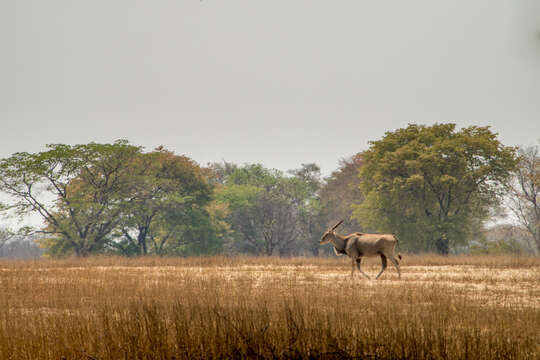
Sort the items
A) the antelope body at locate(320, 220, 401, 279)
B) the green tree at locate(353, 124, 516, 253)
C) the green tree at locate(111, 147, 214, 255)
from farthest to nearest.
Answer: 1. the green tree at locate(111, 147, 214, 255)
2. the green tree at locate(353, 124, 516, 253)
3. the antelope body at locate(320, 220, 401, 279)

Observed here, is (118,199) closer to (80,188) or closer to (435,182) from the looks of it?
(80,188)

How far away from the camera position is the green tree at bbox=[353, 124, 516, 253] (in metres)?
37.5

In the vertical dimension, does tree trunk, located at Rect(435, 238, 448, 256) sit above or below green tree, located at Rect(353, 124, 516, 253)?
below

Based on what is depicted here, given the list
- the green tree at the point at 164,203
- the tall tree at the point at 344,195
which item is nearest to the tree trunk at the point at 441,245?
the tall tree at the point at 344,195

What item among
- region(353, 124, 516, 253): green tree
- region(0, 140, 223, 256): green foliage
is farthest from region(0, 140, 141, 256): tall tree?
region(353, 124, 516, 253): green tree

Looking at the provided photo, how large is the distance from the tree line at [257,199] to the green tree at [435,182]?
8 cm

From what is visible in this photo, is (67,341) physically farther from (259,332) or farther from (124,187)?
(124,187)

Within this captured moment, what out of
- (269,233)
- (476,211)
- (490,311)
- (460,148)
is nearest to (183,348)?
(490,311)

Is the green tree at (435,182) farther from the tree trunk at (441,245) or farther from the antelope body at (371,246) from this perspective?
the antelope body at (371,246)

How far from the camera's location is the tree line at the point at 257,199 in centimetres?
3819

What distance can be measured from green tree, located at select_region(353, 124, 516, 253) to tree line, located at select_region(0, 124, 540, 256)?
0.26 feet

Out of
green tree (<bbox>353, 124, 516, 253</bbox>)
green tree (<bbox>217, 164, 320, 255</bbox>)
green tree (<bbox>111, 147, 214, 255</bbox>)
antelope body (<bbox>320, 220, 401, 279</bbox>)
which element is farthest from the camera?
green tree (<bbox>217, 164, 320, 255</bbox>)

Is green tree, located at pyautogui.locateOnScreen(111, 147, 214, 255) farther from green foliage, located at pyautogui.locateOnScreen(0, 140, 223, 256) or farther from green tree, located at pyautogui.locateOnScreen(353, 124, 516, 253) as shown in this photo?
green tree, located at pyautogui.locateOnScreen(353, 124, 516, 253)

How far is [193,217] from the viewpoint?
Result: 47.7m
